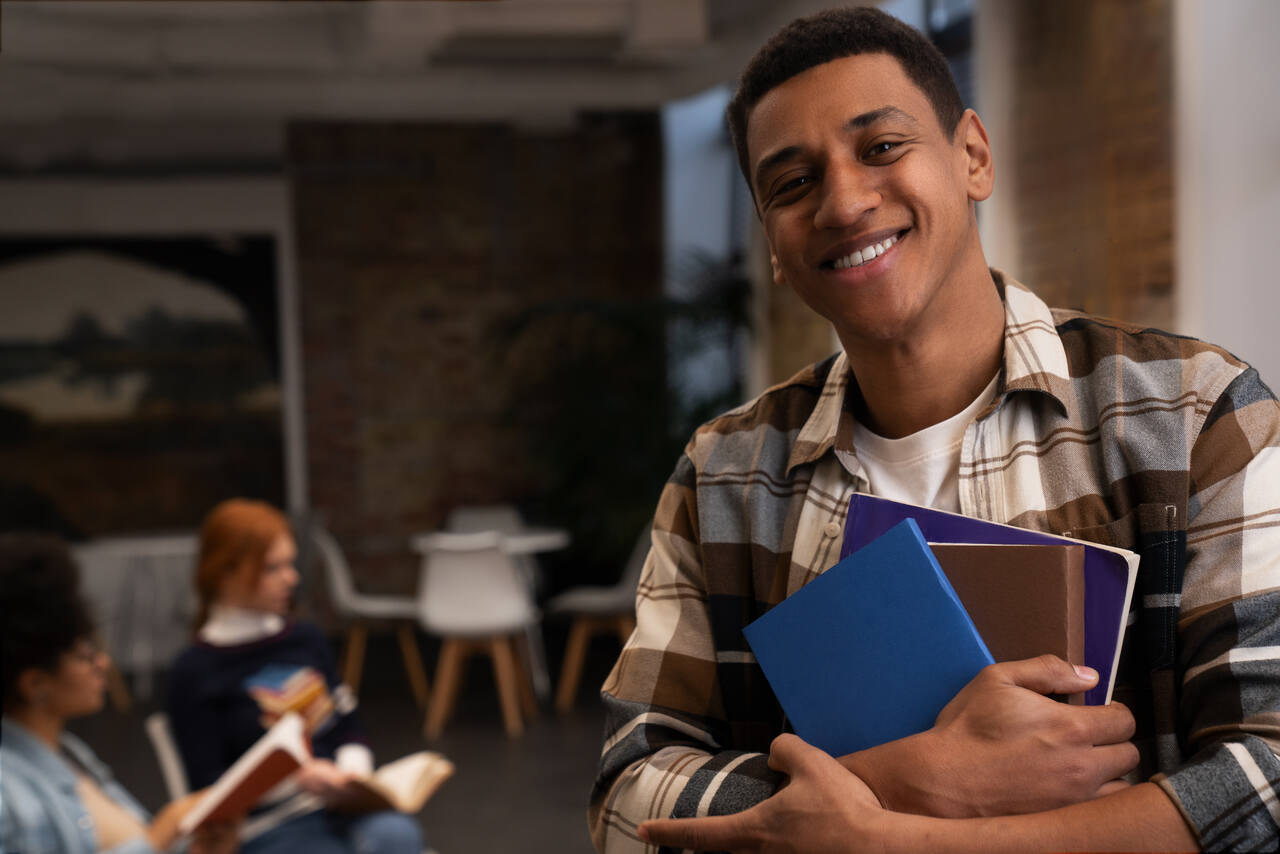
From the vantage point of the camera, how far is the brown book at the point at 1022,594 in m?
0.83

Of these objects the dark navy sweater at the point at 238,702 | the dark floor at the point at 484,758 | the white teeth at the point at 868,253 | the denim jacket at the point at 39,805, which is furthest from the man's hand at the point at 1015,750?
the dark floor at the point at 484,758

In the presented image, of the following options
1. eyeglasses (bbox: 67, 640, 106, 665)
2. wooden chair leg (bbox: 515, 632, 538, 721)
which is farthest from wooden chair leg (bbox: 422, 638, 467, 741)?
eyeglasses (bbox: 67, 640, 106, 665)

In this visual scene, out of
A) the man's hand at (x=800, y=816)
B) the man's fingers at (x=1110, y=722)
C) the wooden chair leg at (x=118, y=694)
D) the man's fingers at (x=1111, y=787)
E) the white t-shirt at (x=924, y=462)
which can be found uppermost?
the white t-shirt at (x=924, y=462)

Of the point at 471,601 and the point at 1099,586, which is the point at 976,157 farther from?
the point at 471,601

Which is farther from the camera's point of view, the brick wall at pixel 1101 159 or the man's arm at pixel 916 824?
the brick wall at pixel 1101 159

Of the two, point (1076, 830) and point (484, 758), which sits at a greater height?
point (1076, 830)

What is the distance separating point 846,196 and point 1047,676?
45cm

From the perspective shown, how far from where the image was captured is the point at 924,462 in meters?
1.04

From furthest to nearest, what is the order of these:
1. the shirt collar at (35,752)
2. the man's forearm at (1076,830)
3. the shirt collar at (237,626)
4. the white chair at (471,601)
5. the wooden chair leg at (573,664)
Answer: the wooden chair leg at (573,664), the white chair at (471,601), the shirt collar at (237,626), the shirt collar at (35,752), the man's forearm at (1076,830)

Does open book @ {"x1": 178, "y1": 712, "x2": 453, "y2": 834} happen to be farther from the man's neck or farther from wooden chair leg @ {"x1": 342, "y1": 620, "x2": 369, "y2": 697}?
wooden chair leg @ {"x1": 342, "y1": 620, "x2": 369, "y2": 697}

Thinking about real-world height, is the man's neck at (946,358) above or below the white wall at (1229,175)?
below

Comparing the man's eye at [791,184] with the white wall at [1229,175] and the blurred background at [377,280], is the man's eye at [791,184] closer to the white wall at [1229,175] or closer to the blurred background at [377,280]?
the white wall at [1229,175]

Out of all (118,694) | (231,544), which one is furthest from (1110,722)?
(118,694)

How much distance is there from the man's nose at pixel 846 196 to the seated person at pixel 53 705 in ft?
5.64
